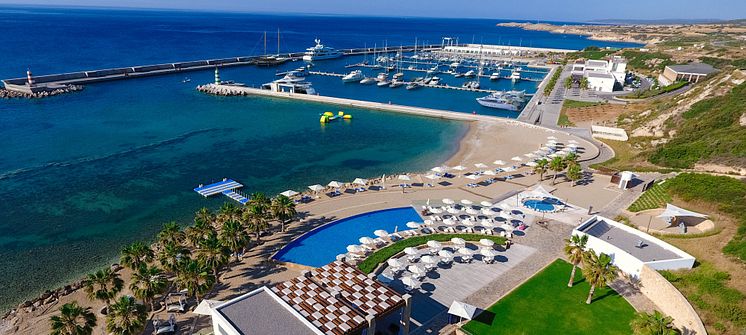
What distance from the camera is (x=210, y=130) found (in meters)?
86.1

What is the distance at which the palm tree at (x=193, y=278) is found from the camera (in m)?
31.7

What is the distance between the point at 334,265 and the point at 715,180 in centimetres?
4608

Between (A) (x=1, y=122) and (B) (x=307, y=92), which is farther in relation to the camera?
(B) (x=307, y=92)

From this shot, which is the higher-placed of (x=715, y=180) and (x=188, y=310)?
(x=715, y=180)

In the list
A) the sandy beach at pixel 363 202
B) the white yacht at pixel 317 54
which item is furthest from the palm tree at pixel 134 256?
the white yacht at pixel 317 54

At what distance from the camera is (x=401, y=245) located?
42.1 m

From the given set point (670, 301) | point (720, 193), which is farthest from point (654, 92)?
point (670, 301)

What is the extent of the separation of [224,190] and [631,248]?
158ft

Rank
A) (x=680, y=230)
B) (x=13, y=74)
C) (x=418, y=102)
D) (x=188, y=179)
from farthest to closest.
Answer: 1. (x=13, y=74)
2. (x=418, y=102)
3. (x=188, y=179)
4. (x=680, y=230)

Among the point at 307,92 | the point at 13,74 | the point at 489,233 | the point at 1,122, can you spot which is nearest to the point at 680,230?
the point at 489,233

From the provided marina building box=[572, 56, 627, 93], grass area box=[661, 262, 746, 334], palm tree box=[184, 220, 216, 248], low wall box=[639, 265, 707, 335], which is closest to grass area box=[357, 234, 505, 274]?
low wall box=[639, 265, 707, 335]

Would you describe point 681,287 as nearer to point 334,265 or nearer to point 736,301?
point 736,301

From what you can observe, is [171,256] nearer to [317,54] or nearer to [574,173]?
[574,173]

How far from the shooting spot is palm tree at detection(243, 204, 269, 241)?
41625mm
